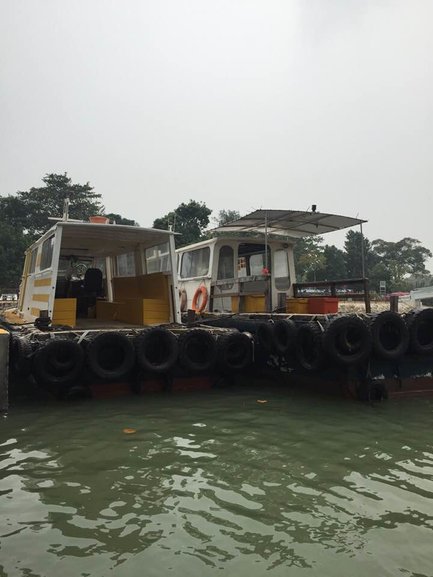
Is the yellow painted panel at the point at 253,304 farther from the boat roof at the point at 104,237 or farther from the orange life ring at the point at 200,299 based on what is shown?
the boat roof at the point at 104,237

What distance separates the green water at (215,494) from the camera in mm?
2344

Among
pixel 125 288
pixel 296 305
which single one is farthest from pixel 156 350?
pixel 125 288

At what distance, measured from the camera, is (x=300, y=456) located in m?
3.83

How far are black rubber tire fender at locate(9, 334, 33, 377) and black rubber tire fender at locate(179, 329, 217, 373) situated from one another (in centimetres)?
187

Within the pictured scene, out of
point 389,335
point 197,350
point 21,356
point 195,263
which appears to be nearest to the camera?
point 21,356

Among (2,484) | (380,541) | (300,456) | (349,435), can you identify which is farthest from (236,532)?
(349,435)

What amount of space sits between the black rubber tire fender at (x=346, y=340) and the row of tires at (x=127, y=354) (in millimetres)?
1256

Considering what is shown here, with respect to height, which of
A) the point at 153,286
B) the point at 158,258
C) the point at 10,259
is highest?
the point at 10,259

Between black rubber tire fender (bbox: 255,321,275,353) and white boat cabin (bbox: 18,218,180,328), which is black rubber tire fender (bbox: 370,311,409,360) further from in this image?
white boat cabin (bbox: 18,218,180,328)

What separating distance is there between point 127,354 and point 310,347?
7.88ft

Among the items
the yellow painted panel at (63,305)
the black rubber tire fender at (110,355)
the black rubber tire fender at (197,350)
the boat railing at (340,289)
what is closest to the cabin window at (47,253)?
the yellow painted panel at (63,305)

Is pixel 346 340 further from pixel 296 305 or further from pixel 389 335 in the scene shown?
pixel 296 305

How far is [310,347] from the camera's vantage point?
244 inches

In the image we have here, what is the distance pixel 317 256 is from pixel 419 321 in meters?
43.5
